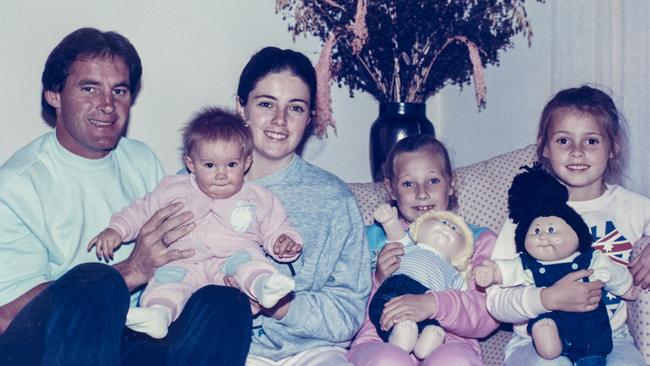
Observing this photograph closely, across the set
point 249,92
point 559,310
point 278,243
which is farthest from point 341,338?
point 249,92

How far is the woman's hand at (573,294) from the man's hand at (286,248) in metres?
0.67

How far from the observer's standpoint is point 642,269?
86.4 inches

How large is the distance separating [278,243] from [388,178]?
62 centimetres

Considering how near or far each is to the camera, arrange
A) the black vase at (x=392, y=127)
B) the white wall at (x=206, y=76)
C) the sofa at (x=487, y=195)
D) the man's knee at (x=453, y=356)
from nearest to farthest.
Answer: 1. the man's knee at (x=453, y=356)
2. the sofa at (x=487, y=195)
3. the white wall at (x=206, y=76)
4. the black vase at (x=392, y=127)

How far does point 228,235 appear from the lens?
2156 mm

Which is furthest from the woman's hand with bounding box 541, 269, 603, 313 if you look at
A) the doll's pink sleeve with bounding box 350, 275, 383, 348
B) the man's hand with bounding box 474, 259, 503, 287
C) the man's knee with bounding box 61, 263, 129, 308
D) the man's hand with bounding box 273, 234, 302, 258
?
the man's knee with bounding box 61, 263, 129, 308

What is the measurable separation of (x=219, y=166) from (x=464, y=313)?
0.79 meters

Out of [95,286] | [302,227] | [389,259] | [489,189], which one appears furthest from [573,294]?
[95,286]

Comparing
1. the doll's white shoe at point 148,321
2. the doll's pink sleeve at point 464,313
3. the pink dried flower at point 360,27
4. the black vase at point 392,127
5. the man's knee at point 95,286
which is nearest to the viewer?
the man's knee at point 95,286

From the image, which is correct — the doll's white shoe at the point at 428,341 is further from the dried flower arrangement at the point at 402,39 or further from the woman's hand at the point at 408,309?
the dried flower arrangement at the point at 402,39

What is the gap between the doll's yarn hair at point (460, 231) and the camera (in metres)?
2.34

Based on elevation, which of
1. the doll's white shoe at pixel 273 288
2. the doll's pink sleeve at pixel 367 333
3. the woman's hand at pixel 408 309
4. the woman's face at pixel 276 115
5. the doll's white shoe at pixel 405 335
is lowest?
the doll's pink sleeve at pixel 367 333

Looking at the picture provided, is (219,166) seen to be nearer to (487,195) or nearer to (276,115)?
(276,115)

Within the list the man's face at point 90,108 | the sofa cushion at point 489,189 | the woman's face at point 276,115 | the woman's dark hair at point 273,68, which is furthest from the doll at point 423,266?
the man's face at point 90,108
